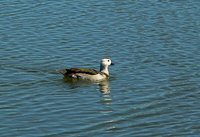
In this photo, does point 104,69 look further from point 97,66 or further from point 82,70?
point 97,66

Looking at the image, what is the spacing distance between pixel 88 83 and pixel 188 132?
7303 mm

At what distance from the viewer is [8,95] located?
2630 cm

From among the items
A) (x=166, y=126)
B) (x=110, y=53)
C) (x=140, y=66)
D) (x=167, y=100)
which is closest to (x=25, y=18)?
(x=110, y=53)

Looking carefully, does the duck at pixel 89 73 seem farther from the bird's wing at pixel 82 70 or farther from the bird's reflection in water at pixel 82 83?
the bird's reflection in water at pixel 82 83

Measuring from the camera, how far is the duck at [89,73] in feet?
93.6

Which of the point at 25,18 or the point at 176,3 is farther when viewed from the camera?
the point at 176,3

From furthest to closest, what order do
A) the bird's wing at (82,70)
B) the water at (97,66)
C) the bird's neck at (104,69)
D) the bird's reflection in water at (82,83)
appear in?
the bird's neck at (104,69) < the bird's wing at (82,70) < the bird's reflection in water at (82,83) < the water at (97,66)

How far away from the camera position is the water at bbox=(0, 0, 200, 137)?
23375mm

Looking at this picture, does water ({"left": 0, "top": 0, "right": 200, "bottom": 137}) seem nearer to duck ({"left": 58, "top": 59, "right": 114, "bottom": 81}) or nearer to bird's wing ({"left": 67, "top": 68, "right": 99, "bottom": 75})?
duck ({"left": 58, "top": 59, "right": 114, "bottom": 81})

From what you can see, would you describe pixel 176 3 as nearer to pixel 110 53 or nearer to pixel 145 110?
pixel 110 53

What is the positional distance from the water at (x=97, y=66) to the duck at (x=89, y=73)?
0.32 m

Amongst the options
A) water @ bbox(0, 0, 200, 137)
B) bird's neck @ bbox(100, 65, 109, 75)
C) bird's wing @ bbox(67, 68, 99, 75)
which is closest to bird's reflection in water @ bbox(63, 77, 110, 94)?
water @ bbox(0, 0, 200, 137)

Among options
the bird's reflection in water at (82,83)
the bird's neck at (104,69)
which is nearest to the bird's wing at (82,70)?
the bird's reflection in water at (82,83)

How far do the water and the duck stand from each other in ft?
1.06
